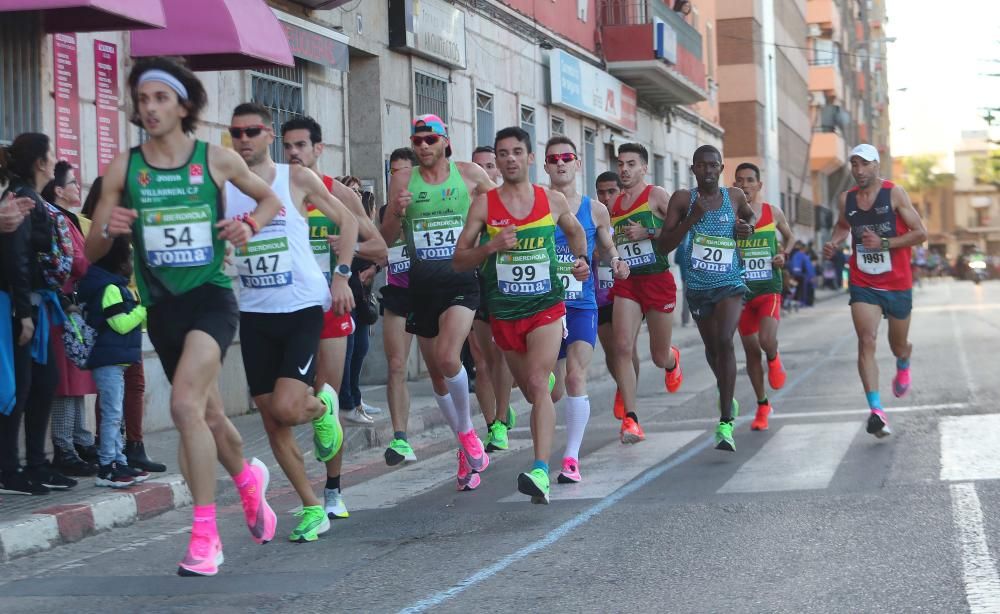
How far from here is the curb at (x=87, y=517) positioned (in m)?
7.55

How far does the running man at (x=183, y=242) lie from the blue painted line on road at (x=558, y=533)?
1.10 metres

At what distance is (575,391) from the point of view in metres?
9.19

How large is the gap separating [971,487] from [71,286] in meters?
5.27

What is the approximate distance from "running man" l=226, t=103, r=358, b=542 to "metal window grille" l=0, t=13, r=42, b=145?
420 cm

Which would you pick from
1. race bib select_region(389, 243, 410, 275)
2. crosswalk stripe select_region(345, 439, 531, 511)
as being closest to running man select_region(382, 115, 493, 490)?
crosswalk stripe select_region(345, 439, 531, 511)

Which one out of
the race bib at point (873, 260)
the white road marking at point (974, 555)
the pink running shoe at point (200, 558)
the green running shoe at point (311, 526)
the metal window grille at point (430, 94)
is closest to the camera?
the white road marking at point (974, 555)

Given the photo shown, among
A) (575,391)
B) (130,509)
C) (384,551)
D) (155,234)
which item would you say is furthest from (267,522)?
(575,391)

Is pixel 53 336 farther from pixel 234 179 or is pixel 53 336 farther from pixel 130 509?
pixel 234 179

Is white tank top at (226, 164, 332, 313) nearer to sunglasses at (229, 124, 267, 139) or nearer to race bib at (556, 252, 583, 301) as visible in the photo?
sunglasses at (229, 124, 267, 139)

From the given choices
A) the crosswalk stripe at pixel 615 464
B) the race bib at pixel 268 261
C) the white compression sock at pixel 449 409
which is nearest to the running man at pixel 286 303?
the race bib at pixel 268 261

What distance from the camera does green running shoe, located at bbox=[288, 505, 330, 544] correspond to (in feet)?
24.4

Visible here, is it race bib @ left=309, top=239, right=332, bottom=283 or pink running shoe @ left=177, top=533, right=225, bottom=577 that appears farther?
race bib @ left=309, top=239, right=332, bottom=283

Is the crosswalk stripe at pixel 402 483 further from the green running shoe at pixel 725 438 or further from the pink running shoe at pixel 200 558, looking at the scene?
the pink running shoe at pixel 200 558

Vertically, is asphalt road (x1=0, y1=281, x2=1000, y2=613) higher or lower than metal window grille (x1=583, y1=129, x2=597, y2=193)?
lower
